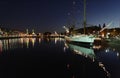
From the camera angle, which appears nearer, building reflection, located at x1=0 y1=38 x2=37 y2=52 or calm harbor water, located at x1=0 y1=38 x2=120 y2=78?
calm harbor water, located at x1=0 y1=38 x2=120 y2=78

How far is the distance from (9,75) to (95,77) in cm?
572

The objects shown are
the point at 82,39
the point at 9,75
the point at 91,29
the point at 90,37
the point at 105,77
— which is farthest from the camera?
the point at 91,29

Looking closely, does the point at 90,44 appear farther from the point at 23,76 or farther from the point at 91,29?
the point at 91,29

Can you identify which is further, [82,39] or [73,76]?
[82,39]

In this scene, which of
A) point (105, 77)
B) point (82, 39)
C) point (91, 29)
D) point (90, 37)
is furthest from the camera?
point (91, 29)

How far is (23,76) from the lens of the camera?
16.5 m

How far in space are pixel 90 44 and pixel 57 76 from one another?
4508 cm

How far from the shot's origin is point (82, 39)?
66.7 meters

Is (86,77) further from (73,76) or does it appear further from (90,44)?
(90,44)

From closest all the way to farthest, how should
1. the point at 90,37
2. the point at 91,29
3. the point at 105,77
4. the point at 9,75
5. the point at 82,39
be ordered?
the point at 105,77
the point at 9,75
the point at 90,37
the point at 82,39
the point at 91,29

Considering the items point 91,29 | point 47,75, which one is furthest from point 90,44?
point 91,29

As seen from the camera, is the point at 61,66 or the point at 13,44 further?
the point at 13,44

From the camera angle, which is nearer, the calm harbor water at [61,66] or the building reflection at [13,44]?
the calm harbor water at [61,66]

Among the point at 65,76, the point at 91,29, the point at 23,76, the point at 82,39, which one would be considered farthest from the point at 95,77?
the point at 91,29
